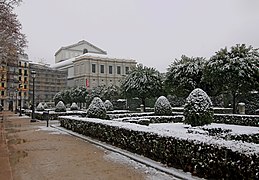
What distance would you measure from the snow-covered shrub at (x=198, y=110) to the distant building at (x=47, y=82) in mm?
65947

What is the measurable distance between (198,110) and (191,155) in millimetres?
8163

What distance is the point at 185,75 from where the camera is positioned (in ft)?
93.5

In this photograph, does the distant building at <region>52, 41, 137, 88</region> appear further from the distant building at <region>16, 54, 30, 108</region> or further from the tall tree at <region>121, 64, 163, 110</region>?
the tall tree at <region>121, 64, 163, 110</region>

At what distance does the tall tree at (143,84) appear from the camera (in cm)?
3424

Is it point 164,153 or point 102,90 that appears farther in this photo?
point 102,90

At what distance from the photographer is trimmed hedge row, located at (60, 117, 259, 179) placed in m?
4.98

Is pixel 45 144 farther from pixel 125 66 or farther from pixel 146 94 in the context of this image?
pixel 125 66

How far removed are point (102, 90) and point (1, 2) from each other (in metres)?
41.9

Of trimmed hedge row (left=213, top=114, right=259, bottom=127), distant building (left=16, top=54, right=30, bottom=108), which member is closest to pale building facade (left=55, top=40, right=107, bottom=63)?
Result: distant building (left=16, top=54, right=30, bottom=108)

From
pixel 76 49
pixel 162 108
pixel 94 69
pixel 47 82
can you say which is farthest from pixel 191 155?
pixel 76 49

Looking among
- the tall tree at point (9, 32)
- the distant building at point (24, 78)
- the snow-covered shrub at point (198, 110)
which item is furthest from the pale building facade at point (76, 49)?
the snow-covered shrub at point (198, 110)

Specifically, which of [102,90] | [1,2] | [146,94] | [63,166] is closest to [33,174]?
[63,166]

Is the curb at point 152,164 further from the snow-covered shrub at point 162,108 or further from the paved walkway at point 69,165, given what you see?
the snow-covered shrub at point 162,108

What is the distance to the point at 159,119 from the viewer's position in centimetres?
2008
